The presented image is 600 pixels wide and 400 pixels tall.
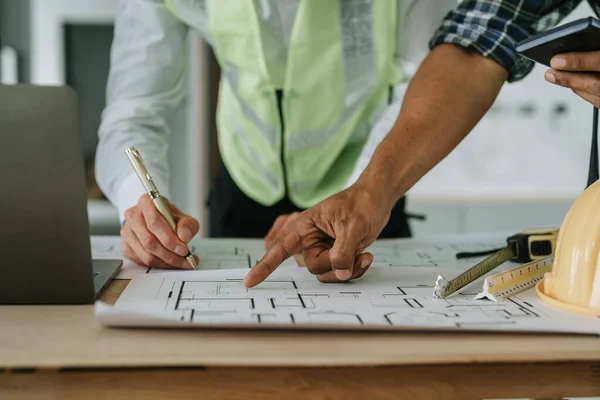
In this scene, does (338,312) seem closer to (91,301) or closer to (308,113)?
(91,301)

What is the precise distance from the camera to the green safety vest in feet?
3.79

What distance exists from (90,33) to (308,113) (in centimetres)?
181

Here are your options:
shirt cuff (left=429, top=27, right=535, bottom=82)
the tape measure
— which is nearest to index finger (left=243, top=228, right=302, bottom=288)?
the tape measure

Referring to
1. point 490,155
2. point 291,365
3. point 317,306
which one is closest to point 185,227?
point 317,306

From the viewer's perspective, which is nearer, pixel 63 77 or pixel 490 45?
pixel 490 45

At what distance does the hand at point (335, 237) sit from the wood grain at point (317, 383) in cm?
22

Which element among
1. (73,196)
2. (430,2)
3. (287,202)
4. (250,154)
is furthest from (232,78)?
(73,196)

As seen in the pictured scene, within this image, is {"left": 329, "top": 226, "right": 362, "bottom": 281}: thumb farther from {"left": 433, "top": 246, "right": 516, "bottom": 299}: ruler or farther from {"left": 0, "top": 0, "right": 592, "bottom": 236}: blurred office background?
{"left": 0, "top": 0, "right": 592, "bottom": 236}: blurred office background

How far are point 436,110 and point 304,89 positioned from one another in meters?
0.33

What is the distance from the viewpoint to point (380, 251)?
1002 mm

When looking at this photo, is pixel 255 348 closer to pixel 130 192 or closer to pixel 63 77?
pixel 130 192

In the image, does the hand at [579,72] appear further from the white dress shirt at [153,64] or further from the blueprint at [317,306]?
the white dress shirt at [153,64]

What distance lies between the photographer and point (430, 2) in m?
1.19

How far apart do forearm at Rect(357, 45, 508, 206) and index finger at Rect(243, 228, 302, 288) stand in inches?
7.8
